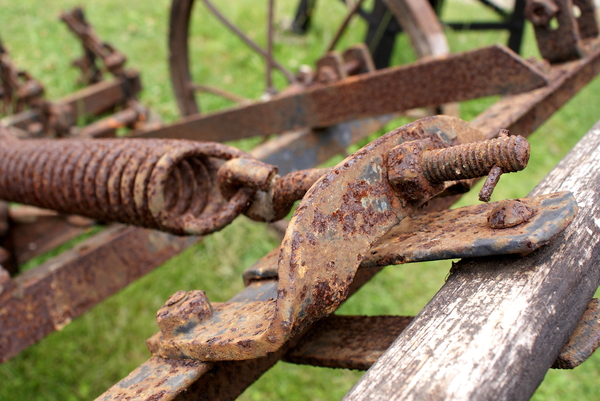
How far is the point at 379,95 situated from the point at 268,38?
146 cm

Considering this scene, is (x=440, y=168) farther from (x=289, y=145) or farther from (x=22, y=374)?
(x=22, y=374)

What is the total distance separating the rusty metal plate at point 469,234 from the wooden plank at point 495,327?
0.05 meters

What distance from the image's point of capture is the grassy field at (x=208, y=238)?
2502 mm

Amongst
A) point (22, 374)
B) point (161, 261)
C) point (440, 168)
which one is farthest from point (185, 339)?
point (22, 374)

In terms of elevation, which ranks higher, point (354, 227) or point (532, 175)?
point (354, 227)

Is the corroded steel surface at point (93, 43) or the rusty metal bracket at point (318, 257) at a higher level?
the corroded steel surface at point (93, 43)

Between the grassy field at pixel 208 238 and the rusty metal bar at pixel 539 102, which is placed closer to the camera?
the rusty metal bar at pixel 539 102

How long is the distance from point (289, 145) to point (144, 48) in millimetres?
3803

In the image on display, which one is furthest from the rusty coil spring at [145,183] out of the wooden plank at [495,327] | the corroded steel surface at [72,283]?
the wooden plank at [495,327]

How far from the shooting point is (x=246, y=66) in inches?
204

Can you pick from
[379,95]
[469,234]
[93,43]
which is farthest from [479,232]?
[93,43]

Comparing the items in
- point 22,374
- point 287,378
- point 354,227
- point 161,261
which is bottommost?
point 287,378

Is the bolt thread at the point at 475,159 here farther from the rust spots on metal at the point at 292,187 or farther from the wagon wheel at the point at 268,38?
the wagon wheel at the point at 268,38

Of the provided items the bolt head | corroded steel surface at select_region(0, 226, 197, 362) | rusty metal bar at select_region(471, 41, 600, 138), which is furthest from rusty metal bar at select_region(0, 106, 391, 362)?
the bolt head
